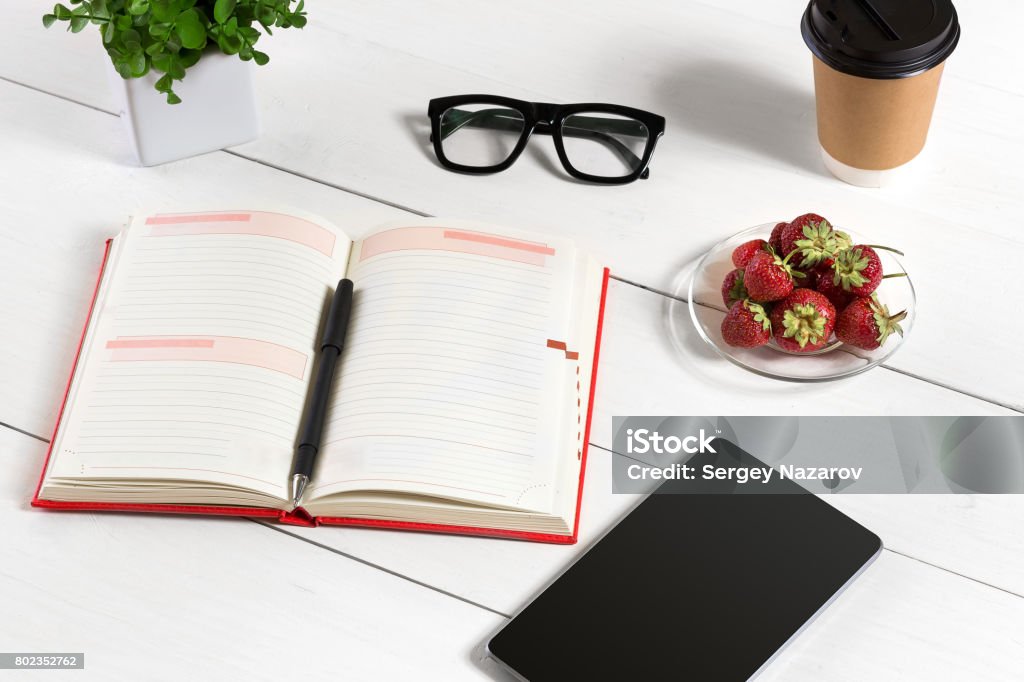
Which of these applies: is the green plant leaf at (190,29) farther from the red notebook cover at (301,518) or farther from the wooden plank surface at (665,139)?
the red notebook cover at (301,518)

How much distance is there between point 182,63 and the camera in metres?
1.12

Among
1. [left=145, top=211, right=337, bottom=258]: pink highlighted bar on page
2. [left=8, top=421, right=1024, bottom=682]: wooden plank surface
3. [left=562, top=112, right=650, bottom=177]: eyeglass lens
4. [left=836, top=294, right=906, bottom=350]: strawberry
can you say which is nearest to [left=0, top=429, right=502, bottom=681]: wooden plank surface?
[left=8, top=421, right=1024, bottom=682]: wooden plank surface

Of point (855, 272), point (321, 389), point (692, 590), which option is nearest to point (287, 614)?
point (321, 389)

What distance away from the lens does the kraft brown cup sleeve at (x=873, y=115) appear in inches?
43.5

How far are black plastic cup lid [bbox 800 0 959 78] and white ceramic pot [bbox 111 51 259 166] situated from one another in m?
0.59

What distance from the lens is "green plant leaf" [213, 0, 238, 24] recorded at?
109 cm

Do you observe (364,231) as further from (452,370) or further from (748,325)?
(748,325)

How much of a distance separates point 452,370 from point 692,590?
27 cm

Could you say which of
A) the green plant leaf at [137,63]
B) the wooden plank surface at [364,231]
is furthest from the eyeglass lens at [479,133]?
the green plant leaf at [137,63]

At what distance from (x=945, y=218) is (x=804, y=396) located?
0.97 ft

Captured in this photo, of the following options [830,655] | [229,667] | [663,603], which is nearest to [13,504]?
[229,667]

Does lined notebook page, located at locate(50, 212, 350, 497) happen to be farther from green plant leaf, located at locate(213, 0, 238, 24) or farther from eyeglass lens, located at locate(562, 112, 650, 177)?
eyeglass lens, located at locate(562, 112, 650, 177)

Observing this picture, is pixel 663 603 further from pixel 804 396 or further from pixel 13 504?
pixel 13 504

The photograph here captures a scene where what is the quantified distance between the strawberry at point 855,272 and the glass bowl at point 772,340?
50 mm
